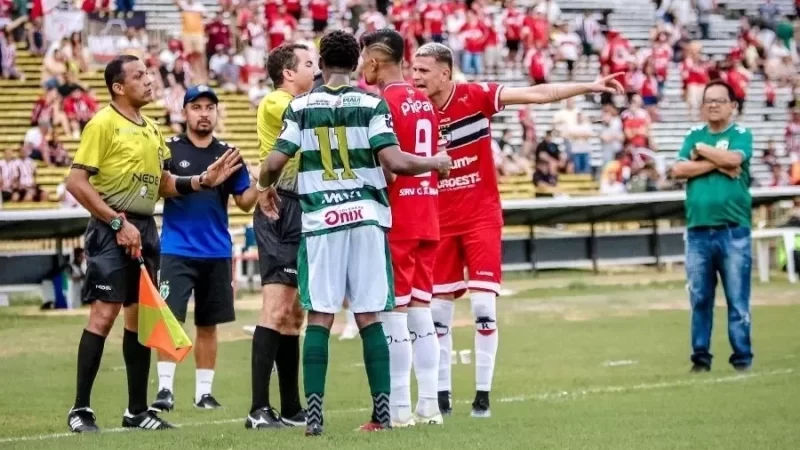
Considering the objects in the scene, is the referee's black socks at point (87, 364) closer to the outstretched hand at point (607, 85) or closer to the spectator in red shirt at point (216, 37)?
the outstretched hand at point (607, 85)

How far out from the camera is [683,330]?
1867cm

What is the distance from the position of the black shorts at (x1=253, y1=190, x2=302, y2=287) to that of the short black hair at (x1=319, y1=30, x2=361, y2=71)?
137cm

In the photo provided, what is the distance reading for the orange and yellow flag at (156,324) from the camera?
10320 millimetres

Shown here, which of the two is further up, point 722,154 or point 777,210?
point 722,154

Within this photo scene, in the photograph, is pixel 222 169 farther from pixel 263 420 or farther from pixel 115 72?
pixel 263 420

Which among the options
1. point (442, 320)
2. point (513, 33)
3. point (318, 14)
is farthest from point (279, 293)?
point (513, 33)

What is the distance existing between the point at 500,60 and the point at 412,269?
28560mm

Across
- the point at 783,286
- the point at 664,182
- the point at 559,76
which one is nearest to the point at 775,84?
the point at 559,76

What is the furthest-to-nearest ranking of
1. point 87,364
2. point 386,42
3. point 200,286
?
point 200,286 < point 87,364 < point 386,42

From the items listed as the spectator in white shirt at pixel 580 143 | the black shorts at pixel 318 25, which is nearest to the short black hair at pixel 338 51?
the spectator in white shirt at pixel 580 143

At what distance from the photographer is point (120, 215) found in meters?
10.3

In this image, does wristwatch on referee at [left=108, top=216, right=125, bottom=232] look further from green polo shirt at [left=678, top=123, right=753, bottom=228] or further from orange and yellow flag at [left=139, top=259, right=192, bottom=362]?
green polo shirt at [left=678, top=123, right=753, bottom=228]

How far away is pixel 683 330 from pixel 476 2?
21.1 m

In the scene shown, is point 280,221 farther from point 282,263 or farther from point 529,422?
point 529,422
